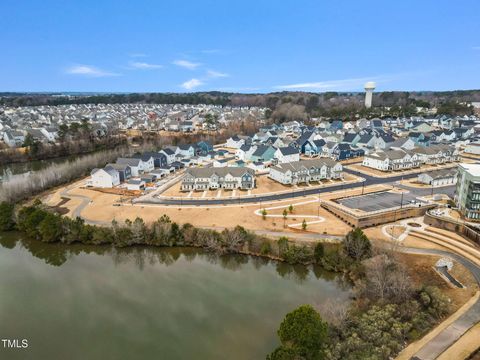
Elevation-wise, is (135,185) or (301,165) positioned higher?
(301,165)

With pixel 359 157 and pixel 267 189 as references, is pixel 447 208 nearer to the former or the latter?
pixel 267 189

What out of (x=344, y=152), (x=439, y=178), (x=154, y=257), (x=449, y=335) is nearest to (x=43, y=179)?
(x=154, y=257)

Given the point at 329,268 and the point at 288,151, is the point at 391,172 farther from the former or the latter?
the point at 329,268

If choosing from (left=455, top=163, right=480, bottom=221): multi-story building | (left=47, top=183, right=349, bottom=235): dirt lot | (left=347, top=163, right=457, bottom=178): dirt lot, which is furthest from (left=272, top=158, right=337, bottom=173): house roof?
(left=455, top=163, right=480, bottom=221): multi-story building

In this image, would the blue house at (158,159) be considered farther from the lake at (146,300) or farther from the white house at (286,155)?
the lake at (146,300)

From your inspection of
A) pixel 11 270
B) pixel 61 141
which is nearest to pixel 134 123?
pixel 61 141

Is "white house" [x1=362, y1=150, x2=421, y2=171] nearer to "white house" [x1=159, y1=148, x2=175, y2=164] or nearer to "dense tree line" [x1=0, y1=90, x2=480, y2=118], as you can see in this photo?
"white house" [x1=159, y1=148, x2=175, y2=164]

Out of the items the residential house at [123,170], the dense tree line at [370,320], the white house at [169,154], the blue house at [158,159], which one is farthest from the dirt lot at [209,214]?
the white house at [169,154]
